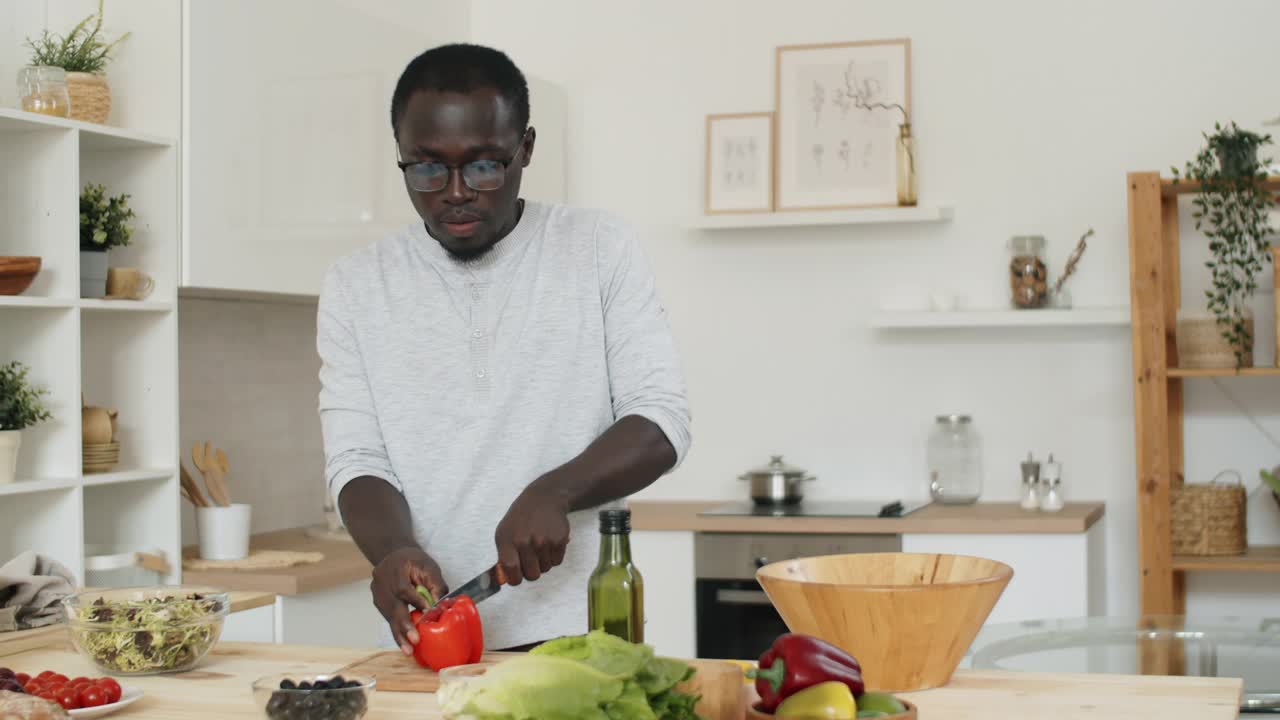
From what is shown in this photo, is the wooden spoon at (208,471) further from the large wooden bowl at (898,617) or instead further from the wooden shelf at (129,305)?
the large wooden bowl at (898,617)

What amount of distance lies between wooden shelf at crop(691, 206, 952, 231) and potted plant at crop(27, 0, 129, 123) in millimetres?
1780

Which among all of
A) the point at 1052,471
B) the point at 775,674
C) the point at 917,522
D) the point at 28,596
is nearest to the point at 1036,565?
the point at 917,522

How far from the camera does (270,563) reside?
3.25 meters

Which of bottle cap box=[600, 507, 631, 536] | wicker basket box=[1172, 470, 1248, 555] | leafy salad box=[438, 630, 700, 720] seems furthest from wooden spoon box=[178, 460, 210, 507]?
wicker basket box=[1172, 470, 1248, 555]

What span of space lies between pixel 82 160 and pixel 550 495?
6.44ft

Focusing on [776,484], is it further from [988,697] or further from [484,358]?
[988,697]

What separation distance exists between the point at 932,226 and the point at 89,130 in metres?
2.37

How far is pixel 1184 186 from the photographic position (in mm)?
3760

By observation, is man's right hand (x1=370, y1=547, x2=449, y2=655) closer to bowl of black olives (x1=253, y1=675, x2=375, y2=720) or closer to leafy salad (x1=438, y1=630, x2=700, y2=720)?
bowl of black olives (x1=253, y1=675, x2=375, y2=720)

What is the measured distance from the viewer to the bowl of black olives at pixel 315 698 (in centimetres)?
125

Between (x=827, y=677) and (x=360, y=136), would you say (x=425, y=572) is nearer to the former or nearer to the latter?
(x=827, y=677)

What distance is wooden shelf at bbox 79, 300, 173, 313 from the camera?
296 cm

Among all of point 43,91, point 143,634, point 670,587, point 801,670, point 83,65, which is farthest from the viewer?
point 670,587

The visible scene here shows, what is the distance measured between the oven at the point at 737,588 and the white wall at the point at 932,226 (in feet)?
1.97
